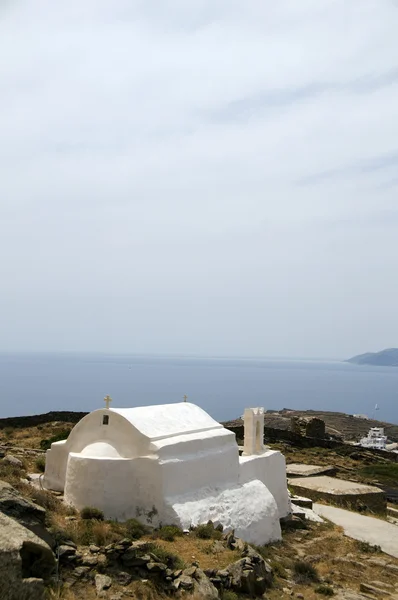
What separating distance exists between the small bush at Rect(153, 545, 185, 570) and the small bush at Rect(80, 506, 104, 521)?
6.98 ft

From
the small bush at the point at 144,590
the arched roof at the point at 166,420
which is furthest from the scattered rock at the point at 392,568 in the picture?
the small bush at the point at 144,590

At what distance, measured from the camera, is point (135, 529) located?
11.2 metres

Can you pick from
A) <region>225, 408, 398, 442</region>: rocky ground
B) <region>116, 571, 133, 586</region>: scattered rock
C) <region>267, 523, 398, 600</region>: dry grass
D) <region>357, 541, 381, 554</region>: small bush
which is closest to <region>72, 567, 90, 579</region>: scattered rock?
<region>116, 571, 133, 586</region>: scattered rock

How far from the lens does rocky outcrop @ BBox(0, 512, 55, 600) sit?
619 centimetres

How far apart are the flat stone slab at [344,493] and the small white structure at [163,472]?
15.6 ft

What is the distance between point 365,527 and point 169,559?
8915 mm

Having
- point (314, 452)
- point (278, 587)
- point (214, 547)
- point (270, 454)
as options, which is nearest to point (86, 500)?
point (214, 547)

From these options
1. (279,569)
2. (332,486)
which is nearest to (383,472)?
(332,486)

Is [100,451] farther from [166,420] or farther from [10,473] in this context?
[10,473]

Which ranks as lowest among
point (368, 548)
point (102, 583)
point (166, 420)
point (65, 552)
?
point (368, 548)

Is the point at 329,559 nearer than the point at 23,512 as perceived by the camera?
No

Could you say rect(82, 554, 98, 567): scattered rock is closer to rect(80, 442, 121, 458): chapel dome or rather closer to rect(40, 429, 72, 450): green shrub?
rect(80, 442, 121, 458): chapel dome

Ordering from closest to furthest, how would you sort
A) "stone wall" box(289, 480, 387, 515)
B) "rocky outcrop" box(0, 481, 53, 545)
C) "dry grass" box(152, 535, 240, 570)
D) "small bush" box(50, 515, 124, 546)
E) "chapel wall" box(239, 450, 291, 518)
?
"rocky outcrop" box(0, 481, 53, 545)
"small bush" box(50, 515, 124, 546)
"dry grass" box(152, 535, 240, 570)
"chapel wall" box(239, 450, 291, 518)
"stone wall" box(289, 480, 387, 515)

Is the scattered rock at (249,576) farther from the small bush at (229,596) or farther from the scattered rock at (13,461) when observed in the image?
the scattered rock at (13,461)
